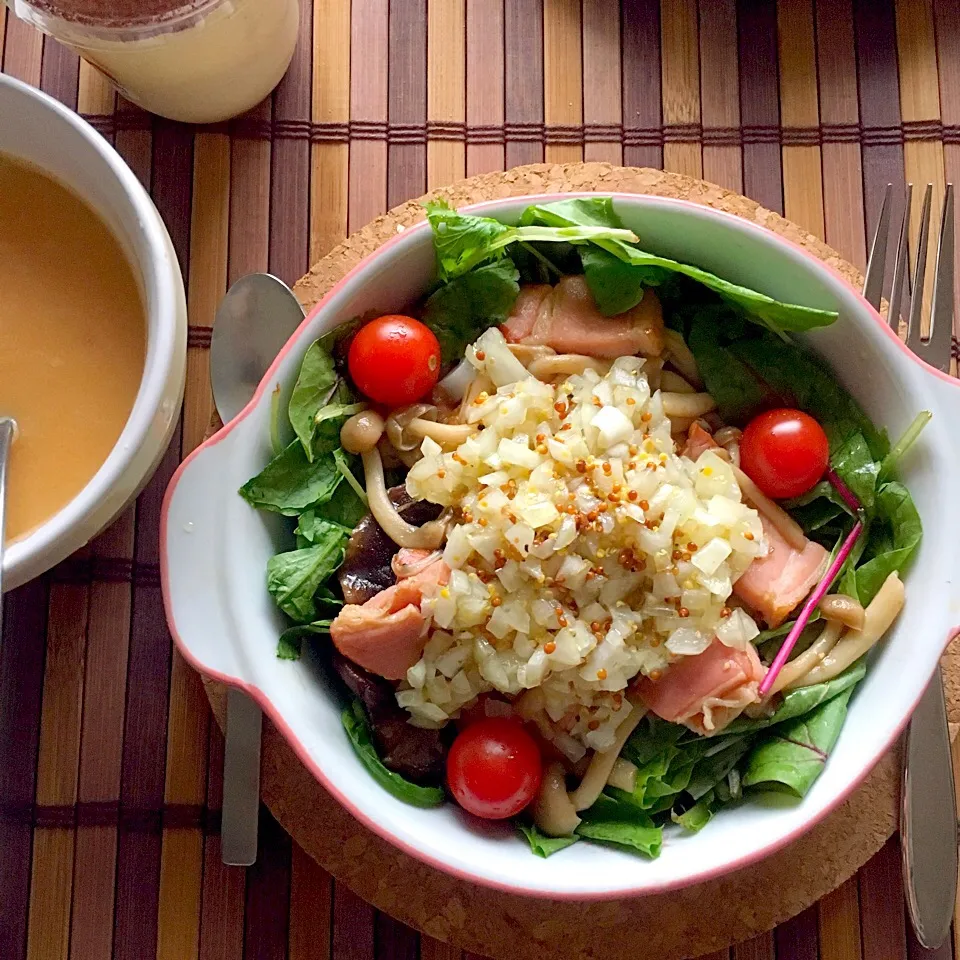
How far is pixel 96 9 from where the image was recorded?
1414mm

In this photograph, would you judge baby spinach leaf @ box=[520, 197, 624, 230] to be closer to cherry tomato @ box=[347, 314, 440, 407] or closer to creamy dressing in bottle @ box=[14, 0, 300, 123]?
cherry tomato @ box=[347, 314, 440, 407]

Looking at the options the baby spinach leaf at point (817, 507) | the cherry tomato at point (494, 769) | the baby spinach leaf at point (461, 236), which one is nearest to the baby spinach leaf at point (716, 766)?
the cherry tomato at point (494, 769)

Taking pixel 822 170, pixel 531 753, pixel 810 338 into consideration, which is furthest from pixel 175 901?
pixel 822 170

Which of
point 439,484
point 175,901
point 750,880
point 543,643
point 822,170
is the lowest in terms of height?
point 175,901

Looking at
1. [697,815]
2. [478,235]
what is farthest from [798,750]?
[478,235]

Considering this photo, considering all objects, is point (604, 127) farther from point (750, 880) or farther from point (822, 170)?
point (750, 880)

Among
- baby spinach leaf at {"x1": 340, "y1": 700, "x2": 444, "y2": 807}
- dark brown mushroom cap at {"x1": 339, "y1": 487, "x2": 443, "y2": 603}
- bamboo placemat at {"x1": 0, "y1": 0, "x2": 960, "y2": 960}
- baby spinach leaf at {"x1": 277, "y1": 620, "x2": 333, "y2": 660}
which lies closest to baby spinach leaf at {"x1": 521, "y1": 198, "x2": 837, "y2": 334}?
bamboo placemat at {"x1": 0, "y1": 0, "x2": 960, "y2": 960}

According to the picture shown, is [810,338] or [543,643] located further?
[810,338]

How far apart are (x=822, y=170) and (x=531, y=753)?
3.67ft

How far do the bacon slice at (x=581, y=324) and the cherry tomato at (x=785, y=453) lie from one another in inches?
8.0

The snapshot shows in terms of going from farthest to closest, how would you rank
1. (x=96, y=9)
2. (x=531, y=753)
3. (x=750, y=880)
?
(x=750, y=880) → (x=531, y=753) → (x=96, y=9)

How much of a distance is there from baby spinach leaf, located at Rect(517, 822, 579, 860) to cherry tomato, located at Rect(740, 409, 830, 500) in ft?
1.98

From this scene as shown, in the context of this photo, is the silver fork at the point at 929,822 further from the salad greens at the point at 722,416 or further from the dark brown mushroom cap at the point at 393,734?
the dark brown mushroom cap at the point at 393,734

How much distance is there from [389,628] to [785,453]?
63 centimetres
